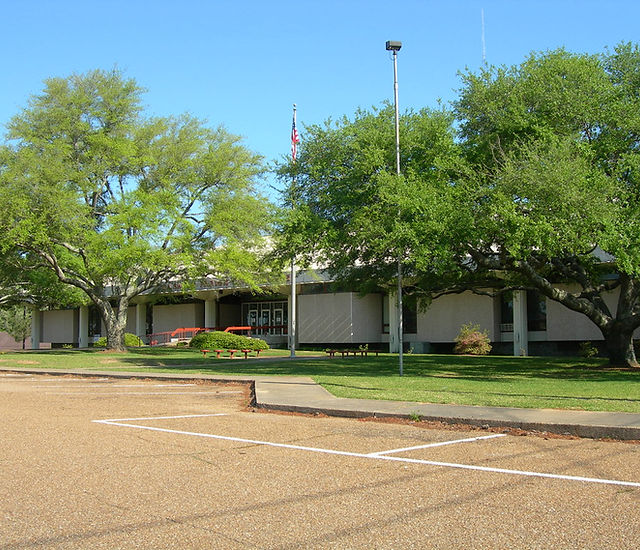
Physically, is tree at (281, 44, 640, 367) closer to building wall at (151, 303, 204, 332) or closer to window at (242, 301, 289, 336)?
window at (242, 301, 289, 336)

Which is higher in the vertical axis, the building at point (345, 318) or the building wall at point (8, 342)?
the building at point (345, 318)

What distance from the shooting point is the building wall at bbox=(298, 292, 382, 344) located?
4866 centimetres

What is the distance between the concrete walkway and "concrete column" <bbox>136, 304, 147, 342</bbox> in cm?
4943

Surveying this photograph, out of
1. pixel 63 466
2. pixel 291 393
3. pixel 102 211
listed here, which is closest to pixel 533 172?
pixel 291 393

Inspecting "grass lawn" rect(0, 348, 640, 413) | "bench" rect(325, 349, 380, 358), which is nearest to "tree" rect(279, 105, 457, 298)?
"grass lawn" rect(0, 348, 640, 413)

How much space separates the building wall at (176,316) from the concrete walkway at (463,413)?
4444 centimetres

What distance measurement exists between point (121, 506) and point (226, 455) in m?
2.60

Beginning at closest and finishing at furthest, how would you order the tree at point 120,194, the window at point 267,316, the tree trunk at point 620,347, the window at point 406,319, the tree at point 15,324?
the tree trunk at point 620,347, the tree at point 120,194, the window at point 406,319, the window at point 267,316, the tree at point 15,324

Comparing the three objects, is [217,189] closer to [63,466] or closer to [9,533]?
[63,466]

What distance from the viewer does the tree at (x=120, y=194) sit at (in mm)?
33969

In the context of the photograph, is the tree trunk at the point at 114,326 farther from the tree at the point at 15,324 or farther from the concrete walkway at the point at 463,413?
the tree at the point at 15,324

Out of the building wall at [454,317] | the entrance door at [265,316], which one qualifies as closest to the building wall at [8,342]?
the entrance door at [265,316]

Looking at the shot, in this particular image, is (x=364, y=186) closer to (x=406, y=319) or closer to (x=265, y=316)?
(x=406, y=319)

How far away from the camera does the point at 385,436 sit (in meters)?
10.2
